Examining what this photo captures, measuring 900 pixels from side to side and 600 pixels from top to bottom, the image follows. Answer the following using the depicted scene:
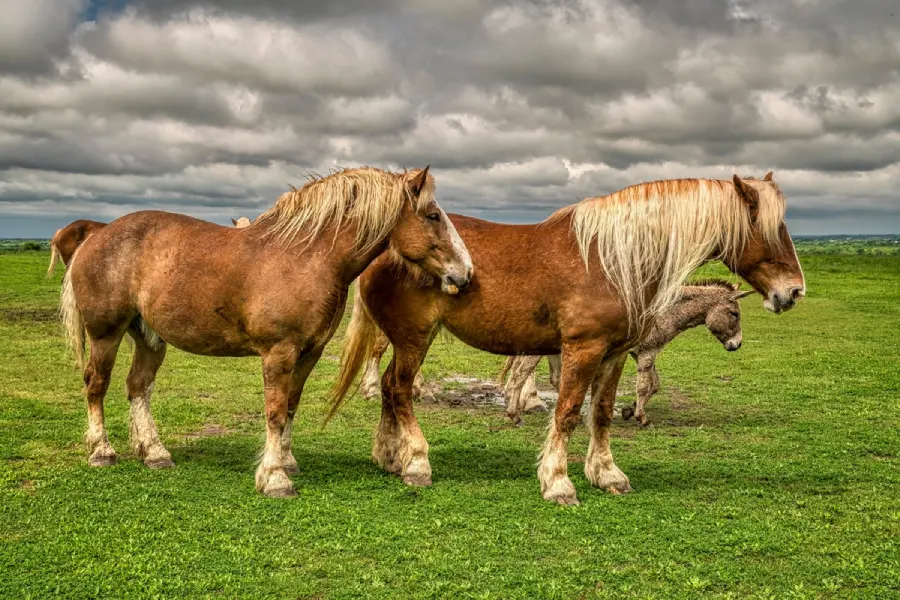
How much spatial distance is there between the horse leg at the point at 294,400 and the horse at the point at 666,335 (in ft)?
11.2

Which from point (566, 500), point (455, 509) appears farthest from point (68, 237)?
point (566, 500)

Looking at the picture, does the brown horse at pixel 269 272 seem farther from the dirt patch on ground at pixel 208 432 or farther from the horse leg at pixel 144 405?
the dirt patch on ground at pixel 208 432

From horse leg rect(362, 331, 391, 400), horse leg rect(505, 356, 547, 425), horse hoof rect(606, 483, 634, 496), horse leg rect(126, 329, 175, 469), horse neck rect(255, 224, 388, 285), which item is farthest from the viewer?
horse leg rect(362, 331, 391, 400)

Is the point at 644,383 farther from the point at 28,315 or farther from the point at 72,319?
the point at 28,315

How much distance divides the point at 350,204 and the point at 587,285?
2051mm

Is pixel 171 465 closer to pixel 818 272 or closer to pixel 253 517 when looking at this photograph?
pixel 253 517

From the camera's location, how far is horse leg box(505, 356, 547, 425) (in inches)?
350

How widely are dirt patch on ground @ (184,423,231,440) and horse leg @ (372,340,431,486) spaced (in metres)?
2.44

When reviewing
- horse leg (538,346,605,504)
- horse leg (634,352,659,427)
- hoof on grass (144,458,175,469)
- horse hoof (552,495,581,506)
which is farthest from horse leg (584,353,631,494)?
hoof on grass (144,458,175,469)

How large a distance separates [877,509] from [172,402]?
316 inches

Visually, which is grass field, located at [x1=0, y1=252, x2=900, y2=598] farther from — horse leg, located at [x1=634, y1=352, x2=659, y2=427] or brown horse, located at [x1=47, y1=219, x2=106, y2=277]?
brown horse, located at [x1=47, y1=219, x2=106, y2=277]

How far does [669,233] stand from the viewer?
5.72m

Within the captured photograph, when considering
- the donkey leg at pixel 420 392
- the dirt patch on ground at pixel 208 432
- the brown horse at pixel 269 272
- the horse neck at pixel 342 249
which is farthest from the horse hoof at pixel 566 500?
the donkey leg at pixel 420 392

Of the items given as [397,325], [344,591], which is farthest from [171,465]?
[344,591]
